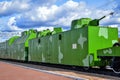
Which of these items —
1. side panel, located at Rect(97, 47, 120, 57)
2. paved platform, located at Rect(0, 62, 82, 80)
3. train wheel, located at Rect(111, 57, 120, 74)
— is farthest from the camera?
train wheel, located at Rect(111, 57, 120, 74)

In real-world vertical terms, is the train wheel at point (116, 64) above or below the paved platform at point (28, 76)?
above

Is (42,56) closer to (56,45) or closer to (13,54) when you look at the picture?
(56,45)

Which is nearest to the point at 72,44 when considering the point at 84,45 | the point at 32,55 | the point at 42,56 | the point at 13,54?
the point at 84,45


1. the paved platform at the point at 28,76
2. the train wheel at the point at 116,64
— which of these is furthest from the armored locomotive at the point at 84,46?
the paved platform at the point at 28,76

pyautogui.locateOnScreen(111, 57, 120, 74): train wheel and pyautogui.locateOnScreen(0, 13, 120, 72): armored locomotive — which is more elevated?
pyautogui.locateOnScreen(0, 13, 120, 72): armored locomotive

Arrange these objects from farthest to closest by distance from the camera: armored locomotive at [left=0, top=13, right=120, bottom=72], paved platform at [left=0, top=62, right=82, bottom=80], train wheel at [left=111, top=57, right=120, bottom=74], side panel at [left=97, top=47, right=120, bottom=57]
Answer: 1. armored locomotive at [left=0, top=13, right=120, bottom=72]
2. train wheel at [left=111, top=57, right=120, bottom=74]
3. side panel at [left=97, top=47, right=120, bottom=57]
4. paved platform at [left=0, top=62, right=82, bottom=80]

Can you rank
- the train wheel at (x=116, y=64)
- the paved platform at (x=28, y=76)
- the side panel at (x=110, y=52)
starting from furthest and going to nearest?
1. the train wheel at (x=116, y=64)
2. the side panel at (x=110, y=52)
3. the paved platform at (x=28, y=76)

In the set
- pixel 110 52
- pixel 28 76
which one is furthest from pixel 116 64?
pixel 28 76

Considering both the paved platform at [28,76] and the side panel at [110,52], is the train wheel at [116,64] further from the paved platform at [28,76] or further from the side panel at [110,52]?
the paved platform at [28,76]

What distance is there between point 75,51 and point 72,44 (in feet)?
2.26

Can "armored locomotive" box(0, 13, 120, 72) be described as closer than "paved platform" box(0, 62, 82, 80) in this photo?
No

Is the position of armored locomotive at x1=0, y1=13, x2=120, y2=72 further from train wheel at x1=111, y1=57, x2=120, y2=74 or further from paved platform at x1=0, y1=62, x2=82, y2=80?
paved platform at x1=0, y1=62, x2=82, y2=80

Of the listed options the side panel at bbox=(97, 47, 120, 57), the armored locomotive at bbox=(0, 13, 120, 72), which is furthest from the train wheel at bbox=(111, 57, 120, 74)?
the side panel at bbox=(97, 47, 120, 57)

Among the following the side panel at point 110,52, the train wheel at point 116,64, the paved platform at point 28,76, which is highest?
the side panel at point 110,52
